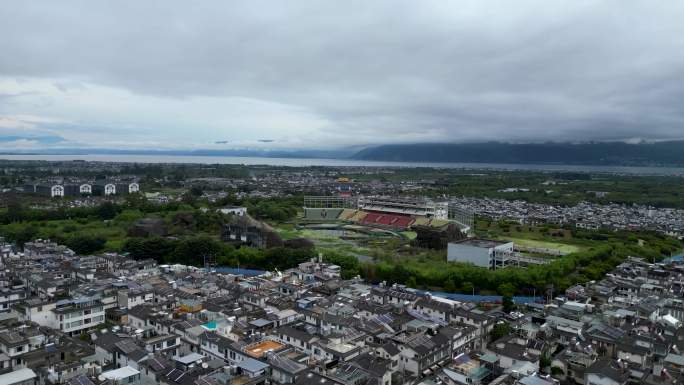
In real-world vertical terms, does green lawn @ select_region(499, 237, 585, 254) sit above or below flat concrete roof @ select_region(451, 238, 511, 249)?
below

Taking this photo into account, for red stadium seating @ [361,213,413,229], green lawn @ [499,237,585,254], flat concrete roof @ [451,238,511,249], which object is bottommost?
green lawn @ [499,237,585,254]

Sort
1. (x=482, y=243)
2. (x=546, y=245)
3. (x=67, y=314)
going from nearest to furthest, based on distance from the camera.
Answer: (x=67, y=314) → (x=482, y=243) → (x=546, y=245)

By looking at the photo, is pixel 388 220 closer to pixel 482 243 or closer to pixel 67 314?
pixel 482 243

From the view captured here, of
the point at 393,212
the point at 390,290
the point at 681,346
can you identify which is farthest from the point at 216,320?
the point at 393,212

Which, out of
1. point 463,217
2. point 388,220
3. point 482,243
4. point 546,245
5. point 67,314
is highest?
point 67,314

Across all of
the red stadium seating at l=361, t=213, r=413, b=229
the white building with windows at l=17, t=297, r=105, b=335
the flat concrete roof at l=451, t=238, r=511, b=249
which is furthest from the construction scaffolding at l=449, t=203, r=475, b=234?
the white building with windows at l=17, t=297, r=105, b=335

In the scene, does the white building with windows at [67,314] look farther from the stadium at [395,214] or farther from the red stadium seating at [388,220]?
the red stadium seating at [388,220]

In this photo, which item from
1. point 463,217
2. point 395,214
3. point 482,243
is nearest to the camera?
point 482,243

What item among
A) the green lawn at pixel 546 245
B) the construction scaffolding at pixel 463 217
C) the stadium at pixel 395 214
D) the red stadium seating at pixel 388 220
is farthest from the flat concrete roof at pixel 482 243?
the red stadium seating at pixel 388 220

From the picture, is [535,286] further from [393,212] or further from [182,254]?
[393,212]

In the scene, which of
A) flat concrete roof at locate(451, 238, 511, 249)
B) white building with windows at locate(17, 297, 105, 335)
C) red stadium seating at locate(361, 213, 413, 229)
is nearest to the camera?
white building with windows at locate(17, 297, 105, 335)

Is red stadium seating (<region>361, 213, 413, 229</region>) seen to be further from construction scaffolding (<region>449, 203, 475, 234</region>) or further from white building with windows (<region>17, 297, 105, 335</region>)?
white building with windows (<region>17, 297, 105, 335</region>)

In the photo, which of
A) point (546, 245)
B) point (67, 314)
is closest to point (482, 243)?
point (546, 245)
